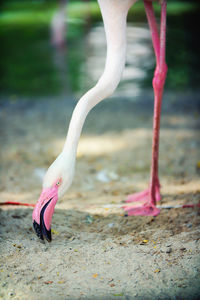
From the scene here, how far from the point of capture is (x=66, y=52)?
8914 millimetres

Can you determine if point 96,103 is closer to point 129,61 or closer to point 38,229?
point 38,229

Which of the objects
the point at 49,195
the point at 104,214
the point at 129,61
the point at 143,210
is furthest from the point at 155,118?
the point at 129,61

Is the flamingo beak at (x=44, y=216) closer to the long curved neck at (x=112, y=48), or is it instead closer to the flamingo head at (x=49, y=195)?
the flamingo head at (x=49, y=195)

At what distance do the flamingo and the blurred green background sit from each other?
3589 mm

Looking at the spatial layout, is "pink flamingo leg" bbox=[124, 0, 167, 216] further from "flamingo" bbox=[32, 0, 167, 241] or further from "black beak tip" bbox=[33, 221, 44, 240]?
"black beak tip" bbox=[33, 221, 44, 240]

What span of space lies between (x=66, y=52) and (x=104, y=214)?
20.7 ft

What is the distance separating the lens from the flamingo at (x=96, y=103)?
2.59 metres

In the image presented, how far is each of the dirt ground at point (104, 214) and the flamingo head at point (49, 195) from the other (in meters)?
0.18

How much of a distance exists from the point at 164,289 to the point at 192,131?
122 inches

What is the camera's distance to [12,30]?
11188 mm

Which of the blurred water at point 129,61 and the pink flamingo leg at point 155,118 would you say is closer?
the pink flamingo leg at point 155,118

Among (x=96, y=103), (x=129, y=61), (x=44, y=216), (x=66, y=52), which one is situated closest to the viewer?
(x=44, y=216)

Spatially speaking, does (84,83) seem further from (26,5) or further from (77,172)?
(26,5)

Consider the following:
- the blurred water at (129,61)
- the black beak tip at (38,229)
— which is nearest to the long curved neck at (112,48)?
the black beak tip at (38,229)
